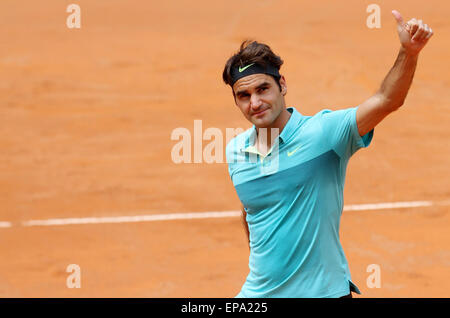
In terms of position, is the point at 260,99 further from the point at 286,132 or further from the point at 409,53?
the point at 409,53

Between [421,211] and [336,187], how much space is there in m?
6.70

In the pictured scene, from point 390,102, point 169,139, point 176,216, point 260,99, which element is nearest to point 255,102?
point 260,99

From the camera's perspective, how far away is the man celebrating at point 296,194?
395 cm

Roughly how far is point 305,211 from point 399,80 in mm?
877

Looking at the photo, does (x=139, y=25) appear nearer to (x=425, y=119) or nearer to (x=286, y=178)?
(x=425, y=119)

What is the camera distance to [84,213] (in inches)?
428

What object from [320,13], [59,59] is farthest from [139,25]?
[320,13]

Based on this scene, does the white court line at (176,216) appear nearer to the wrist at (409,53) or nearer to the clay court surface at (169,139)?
the clay court surface at (169,139)

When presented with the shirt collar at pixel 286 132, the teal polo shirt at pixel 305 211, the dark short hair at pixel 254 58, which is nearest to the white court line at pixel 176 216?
the shirt collar at pixel 286 132

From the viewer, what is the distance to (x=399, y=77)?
11.7 ft

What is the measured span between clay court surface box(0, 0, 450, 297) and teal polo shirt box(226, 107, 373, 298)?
481 centimetres

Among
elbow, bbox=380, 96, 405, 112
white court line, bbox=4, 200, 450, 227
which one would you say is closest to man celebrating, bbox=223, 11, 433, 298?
elbow, bbox=380, 96, 405, 112

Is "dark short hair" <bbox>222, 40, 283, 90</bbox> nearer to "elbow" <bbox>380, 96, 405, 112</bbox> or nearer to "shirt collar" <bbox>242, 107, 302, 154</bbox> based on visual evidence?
"shirt collar" <bbox>242, 107, 302, 154</bbox>
